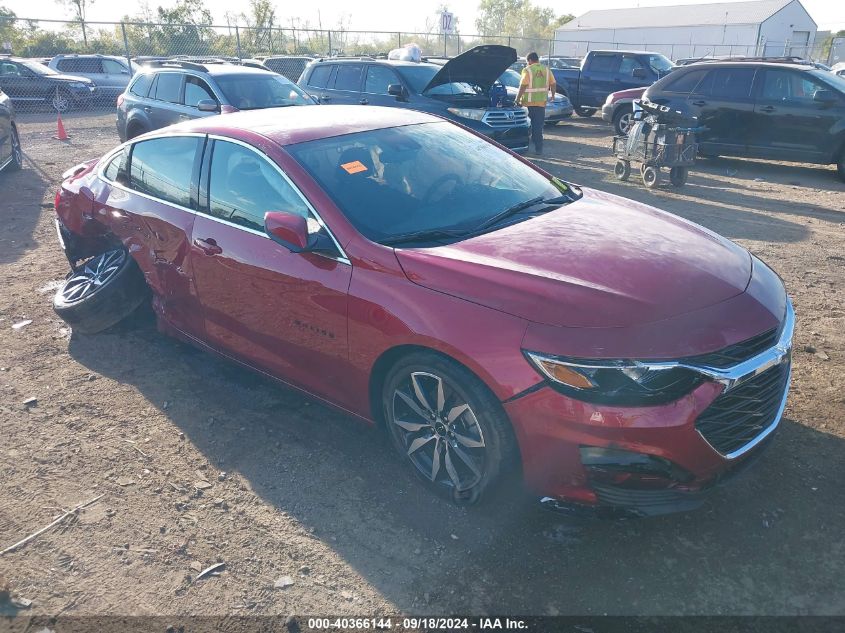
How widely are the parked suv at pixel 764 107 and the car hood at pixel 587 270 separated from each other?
873cm

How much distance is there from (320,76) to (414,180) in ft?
34.1

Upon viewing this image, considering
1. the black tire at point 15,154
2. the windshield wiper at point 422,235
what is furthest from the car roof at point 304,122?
the black tire at point 15,154

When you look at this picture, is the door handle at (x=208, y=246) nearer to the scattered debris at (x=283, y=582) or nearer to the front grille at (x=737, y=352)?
the scattered debris at (x=283, y=582)

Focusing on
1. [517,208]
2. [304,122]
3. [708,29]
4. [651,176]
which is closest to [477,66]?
[651,176]

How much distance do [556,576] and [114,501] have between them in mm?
2179

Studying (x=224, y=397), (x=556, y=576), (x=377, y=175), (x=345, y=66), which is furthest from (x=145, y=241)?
(x=345, y=66)

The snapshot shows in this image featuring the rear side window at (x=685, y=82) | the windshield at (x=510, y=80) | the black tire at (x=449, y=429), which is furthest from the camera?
the windshield at (x=510, y=80)

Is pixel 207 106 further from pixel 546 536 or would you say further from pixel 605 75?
pixel 605 75

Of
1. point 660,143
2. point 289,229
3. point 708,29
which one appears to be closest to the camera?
point 289,229

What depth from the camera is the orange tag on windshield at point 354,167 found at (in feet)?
11.7

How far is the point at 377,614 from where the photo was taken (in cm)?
259

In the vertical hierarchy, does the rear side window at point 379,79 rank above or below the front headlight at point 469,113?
above

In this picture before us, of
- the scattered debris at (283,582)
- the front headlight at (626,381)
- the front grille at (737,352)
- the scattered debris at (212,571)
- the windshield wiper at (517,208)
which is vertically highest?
the windshield wiper at (517,208)

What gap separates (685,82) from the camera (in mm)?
11984
